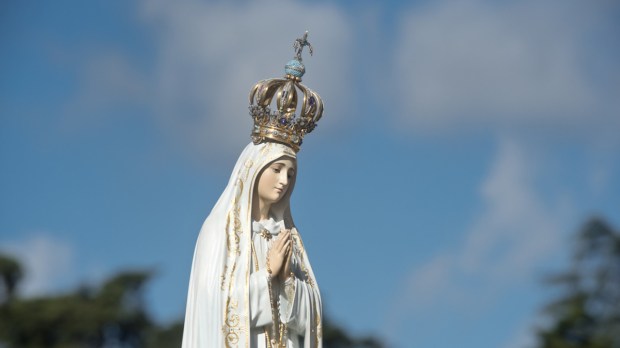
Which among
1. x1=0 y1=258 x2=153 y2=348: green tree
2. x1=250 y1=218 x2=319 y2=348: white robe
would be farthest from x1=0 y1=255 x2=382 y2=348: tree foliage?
x1=250 y1=218 x2=319 y2=348: white robe

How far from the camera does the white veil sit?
15.5 m

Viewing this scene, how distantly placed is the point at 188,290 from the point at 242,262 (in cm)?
60

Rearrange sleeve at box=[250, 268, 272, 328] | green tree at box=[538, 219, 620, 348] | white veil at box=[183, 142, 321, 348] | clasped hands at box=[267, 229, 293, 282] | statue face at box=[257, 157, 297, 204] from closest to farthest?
white veil at box=[183, 142, 321, 348] < sleeve at box=[250, 268, 272, 328] < clasped hands at box=[267, 229, 293, 282] < statue face at box=[257, 157, 297, 204] < green tree at box=[538, 219, 620, 348]

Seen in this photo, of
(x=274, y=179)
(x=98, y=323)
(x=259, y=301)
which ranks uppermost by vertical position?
(x=98, y=323)

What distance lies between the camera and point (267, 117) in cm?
1631

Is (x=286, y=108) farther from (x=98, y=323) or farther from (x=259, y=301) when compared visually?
(x=98, y=323)

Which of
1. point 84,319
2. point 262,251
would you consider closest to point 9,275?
point 84,319

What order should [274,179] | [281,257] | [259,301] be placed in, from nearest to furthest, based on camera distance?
[259,301], [281,257], [274,179]

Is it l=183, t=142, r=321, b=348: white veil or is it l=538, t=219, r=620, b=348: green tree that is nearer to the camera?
l=183, t=142, r=321, b=348: white veil

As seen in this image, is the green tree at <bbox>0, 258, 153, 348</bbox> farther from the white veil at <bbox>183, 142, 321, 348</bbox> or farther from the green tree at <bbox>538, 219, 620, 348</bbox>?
the white veil at <bbox>183, 142, 321, 348</bbox>

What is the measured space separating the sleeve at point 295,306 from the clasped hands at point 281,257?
4.3 inches

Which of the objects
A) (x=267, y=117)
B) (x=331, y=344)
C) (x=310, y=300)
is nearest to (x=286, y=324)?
(x=310, y=300)

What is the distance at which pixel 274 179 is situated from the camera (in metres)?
16.2

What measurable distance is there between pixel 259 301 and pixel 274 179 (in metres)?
1.28
